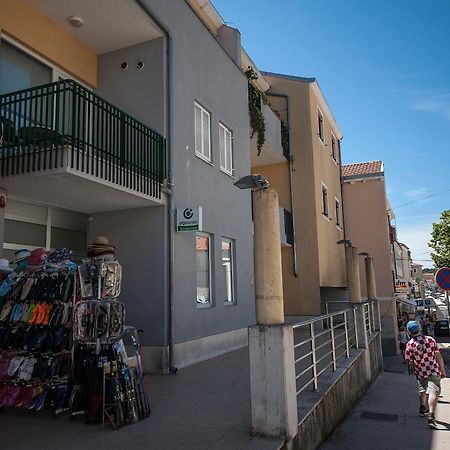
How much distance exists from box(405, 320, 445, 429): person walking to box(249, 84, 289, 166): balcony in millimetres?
9721

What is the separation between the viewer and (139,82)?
32.7ft

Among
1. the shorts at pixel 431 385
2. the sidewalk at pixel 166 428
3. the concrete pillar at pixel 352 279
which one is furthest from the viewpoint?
the concrete pillar at pixel 352 279

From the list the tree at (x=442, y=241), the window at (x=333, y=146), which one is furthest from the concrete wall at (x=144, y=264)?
the tree at (x=442, y=241)

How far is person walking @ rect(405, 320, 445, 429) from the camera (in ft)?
26.1

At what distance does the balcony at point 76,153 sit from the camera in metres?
6.91

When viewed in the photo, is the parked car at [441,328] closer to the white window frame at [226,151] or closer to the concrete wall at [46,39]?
the white window frame at [226,151]

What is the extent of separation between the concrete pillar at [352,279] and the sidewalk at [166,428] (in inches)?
241

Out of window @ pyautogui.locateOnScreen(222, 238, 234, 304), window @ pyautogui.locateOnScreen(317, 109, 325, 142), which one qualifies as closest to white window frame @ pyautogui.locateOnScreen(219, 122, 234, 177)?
window @ pyautogui.locateOnScreen(222, 238, 234, 304)

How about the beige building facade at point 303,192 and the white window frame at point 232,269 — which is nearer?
the white window frame at point 232,269

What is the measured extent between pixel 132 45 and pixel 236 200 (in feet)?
16.3

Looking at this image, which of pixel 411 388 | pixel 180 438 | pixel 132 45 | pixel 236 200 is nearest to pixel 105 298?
pixel 180 438

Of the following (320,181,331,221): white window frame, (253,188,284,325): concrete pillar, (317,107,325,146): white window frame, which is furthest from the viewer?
(317,107,325,146): white window frame

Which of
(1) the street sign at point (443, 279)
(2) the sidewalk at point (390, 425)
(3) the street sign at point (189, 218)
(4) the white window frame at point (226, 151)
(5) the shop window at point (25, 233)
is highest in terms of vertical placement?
(4) the white window frame at point (226, 151)

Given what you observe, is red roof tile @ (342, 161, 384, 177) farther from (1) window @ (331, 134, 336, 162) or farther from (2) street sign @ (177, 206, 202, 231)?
(2) street sign @ (177, 206, 202, 231)
